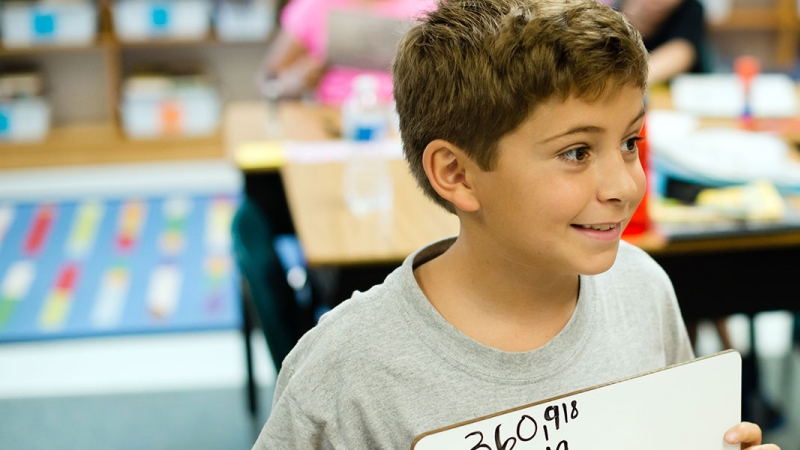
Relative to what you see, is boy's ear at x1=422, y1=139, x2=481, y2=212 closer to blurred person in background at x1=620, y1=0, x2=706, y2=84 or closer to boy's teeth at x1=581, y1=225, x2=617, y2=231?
boy's teeth at x1=581, y1=225, x2=617, y2=231

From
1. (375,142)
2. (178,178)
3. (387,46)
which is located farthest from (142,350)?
(178,178)

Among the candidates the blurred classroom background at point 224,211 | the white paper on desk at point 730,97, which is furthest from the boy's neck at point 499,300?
the white paper on desk at point 730,97

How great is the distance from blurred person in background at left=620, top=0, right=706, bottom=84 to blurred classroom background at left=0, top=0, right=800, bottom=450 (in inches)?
3.1

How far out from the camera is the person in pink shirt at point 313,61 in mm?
2941

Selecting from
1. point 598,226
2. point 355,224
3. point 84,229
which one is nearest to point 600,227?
point 598,226

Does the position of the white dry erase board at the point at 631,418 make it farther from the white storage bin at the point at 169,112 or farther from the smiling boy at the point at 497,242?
the white storage bin at the point at 169,112

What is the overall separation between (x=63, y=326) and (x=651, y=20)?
2.23 metres

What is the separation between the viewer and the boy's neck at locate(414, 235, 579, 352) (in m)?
0.92

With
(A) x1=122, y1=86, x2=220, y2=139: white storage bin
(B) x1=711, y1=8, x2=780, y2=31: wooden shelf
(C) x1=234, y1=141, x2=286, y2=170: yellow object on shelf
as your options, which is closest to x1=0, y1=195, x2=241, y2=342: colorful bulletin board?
(C) x1=234, y1=141, x2=286, y2=170: yellow object on shelf

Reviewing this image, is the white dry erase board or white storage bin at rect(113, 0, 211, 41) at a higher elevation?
the white dry erase board

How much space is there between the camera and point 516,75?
0.81 m

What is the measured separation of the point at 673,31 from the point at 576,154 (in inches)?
95.5

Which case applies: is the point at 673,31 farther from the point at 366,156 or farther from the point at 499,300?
the point at 499,300

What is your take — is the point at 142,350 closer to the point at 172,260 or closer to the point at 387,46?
the point at 172,260
